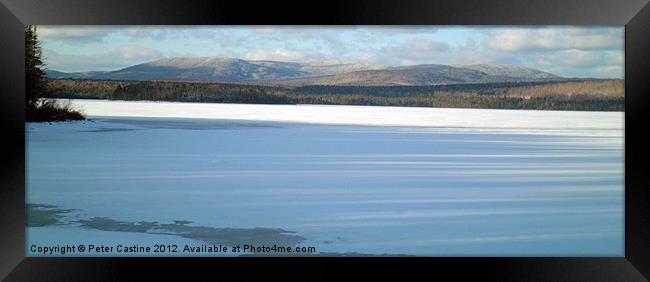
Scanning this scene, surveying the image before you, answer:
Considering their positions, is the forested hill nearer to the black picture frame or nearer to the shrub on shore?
the shrub on shore

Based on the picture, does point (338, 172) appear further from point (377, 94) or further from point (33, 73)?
point (33, 73)

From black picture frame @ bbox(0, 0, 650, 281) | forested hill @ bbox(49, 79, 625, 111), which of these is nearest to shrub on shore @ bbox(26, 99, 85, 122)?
forested hill @ bbox(49, 79, 625, 111)

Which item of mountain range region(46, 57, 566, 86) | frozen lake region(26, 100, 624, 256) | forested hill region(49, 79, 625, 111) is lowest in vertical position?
frozen lake region(26, 100, 624, 256)

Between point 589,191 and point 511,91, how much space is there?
0.98 m

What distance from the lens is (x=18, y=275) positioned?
14.9 feet

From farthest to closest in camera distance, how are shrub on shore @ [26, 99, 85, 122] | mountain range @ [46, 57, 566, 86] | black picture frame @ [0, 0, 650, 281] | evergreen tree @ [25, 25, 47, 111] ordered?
mountain range @ [46, 57, 566, 86] < shrub on shore @ [26, 99, 85, 122] < evergreen tree @ [25, 25, 47, 111] < black picture frame @ [0, 0, 650, 281]

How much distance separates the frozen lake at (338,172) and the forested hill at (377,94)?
0.24ft

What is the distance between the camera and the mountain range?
17.4 ft

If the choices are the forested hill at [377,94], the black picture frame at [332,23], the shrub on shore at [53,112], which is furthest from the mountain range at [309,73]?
the black picture frame at [332,23]

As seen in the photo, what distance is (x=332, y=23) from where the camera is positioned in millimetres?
4402

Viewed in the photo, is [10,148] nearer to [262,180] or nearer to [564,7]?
[262,180]

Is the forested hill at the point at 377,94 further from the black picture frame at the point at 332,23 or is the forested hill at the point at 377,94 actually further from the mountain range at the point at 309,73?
the black picture frame at the point at 332,23

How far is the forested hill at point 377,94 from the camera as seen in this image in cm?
533

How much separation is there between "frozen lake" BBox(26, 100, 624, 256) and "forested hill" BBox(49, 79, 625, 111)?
0.07 meters
